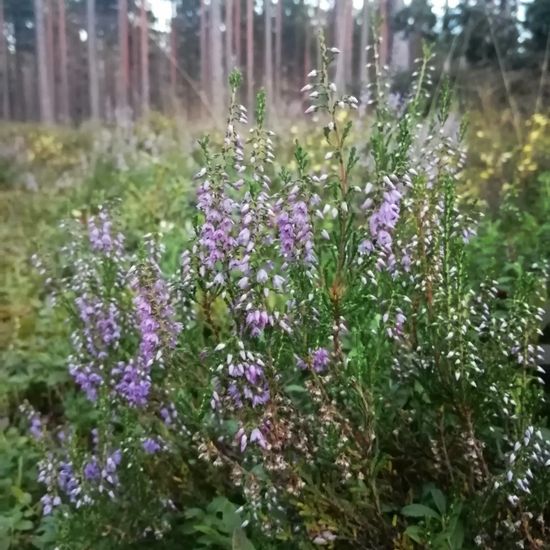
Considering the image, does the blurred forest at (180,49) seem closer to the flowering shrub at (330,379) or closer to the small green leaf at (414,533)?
the flowering shrub at (330,379)

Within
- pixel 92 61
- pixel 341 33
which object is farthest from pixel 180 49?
pixel 341 33

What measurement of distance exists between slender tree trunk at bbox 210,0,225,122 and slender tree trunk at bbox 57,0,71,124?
0.68m

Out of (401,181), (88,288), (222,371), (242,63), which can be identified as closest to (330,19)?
(242,63)

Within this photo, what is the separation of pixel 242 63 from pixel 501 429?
7.67 feet

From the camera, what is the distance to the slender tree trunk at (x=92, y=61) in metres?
3.60

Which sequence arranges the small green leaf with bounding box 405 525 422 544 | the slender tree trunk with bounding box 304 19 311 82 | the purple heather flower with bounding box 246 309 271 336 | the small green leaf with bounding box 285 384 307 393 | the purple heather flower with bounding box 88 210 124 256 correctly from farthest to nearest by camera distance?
the slender tree trunk with bounding box 304 19 311 82 → the purple heather flower with bounding box 88 210 124 256 → the small green leaf with bounding box 285 384 307 393 → the small green leaf with bounding box 405 525 422 544 → the purple heather flower with bounding box 246 309 271 336

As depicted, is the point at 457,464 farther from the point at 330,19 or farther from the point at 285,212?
the point at 330,19

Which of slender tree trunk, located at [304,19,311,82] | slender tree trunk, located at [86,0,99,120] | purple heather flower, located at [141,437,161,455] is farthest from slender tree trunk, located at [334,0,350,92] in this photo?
purple heather flower, located at [141,437,161,455]

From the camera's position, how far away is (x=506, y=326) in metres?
1.73

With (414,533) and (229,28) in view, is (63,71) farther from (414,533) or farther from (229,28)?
(414,533)

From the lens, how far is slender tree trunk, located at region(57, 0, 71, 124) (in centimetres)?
359

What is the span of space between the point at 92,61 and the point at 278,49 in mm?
881

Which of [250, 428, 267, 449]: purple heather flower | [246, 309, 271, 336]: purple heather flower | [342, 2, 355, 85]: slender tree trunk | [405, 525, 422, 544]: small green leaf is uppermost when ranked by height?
[342, 2, 355, 85]: slender tree trunk

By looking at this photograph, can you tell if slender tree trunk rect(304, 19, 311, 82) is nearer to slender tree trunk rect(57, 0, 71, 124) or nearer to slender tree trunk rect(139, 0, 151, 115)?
slender tree trunk rect(139, 0, 151, 115)
